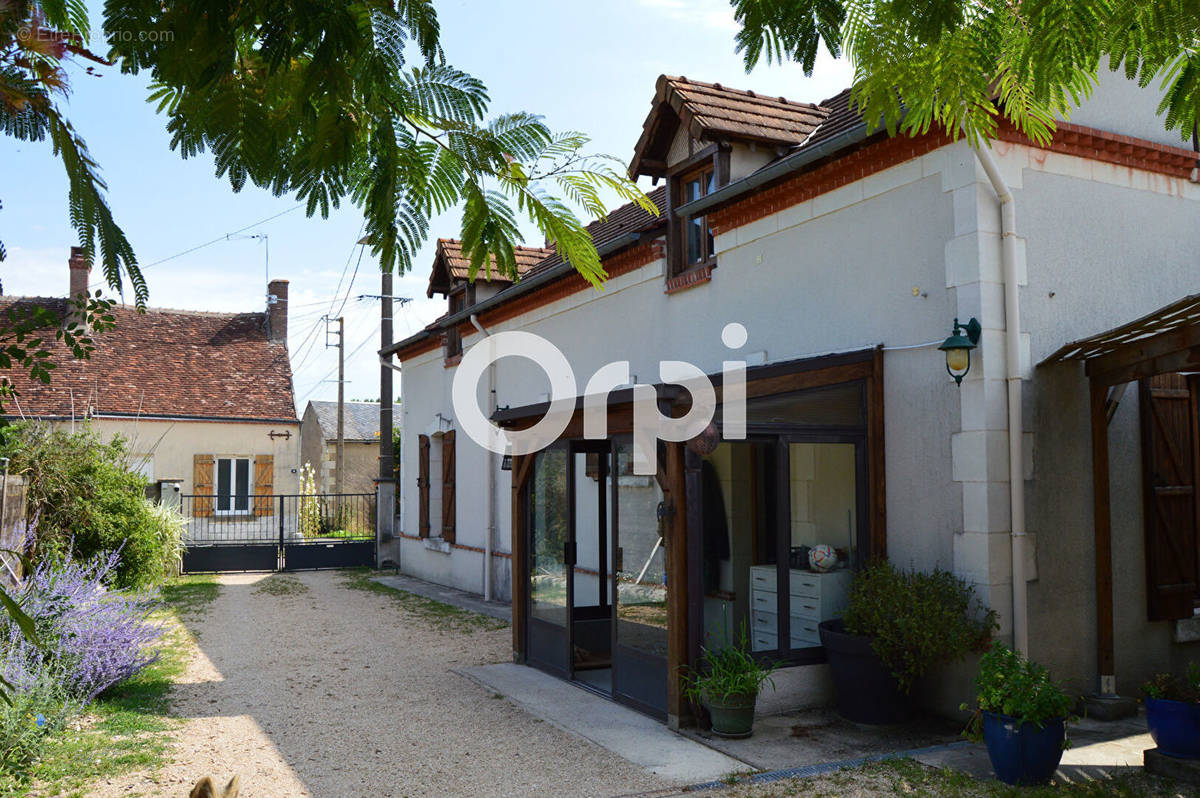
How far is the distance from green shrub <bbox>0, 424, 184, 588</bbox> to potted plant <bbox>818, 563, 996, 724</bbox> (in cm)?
926

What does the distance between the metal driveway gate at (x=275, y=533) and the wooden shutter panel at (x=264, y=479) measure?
3 centimetres

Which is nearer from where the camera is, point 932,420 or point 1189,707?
point 1189,707

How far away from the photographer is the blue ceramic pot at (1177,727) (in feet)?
17.1

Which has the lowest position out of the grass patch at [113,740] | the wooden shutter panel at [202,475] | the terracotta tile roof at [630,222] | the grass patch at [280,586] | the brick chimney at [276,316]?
the grass patch at [280,586]

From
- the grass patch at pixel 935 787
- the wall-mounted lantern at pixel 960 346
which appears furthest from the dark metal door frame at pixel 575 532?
the grass patch at pixel 935 787

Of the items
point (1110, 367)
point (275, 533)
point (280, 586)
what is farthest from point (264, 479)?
point (1110, 367)

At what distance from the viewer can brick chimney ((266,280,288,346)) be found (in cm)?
2669

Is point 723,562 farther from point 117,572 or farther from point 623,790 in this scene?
point 117,572

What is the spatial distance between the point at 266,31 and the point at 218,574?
1781 centimetres

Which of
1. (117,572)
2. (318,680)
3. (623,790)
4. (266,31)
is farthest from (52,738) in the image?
(117,572)

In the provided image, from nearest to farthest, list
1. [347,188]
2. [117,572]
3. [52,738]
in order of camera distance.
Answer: [347,188], [52,738], [117,572]

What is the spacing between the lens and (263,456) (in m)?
24.0

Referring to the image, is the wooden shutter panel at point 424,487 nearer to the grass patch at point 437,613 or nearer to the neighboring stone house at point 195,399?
the grass patch at point 437,613

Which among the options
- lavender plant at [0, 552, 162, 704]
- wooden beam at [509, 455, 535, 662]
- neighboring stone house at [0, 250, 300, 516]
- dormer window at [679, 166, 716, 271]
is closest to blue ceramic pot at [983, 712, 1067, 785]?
wooden beam at [509, 455, 535, 662]
